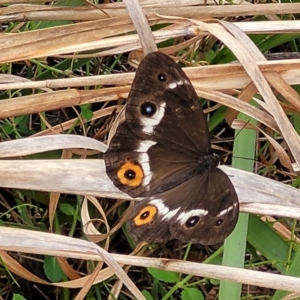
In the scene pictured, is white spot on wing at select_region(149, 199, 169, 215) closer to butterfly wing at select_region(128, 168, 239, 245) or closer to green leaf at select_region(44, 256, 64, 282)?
butterfly wing at select_region(128, 168, 239, 245)

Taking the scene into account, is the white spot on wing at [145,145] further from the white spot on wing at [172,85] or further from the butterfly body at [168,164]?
the white spot on wing at [172,85]

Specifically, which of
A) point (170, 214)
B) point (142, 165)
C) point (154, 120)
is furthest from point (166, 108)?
point (170, 214)

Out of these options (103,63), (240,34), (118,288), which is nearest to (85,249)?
(118,288)

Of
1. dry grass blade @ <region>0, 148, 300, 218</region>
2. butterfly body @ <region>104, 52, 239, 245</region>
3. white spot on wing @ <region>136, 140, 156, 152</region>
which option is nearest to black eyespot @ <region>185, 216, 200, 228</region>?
butterfly body @ <region>104, 52, 239, 245</region>

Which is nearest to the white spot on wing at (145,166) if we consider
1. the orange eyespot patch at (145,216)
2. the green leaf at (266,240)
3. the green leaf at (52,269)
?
the orange eyespot patch at (145,216)

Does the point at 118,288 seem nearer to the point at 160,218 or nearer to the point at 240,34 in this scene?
the point at 160,218

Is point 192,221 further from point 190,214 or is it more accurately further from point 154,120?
point 154,120
